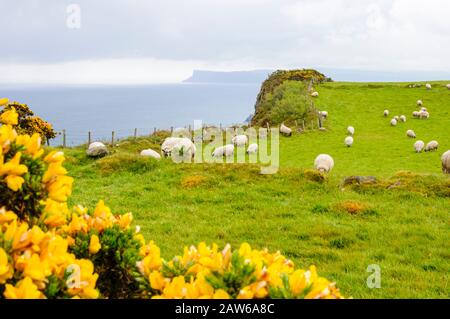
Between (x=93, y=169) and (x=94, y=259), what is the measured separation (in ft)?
72.6

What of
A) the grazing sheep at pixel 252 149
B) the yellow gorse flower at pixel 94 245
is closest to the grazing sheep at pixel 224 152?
the grazing sheep at pixel 252 149

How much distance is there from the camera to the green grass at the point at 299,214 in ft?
40.7

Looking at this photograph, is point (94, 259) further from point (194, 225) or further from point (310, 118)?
point (310, 118)

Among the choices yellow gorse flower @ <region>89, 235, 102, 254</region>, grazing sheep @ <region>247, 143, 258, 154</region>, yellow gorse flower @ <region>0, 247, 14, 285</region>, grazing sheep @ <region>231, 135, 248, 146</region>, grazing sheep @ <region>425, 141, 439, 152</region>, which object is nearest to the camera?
yellow gorse flower @ <region>0, 247, 14, 285</region>

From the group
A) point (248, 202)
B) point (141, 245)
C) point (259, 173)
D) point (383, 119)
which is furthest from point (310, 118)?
point (141, 245)

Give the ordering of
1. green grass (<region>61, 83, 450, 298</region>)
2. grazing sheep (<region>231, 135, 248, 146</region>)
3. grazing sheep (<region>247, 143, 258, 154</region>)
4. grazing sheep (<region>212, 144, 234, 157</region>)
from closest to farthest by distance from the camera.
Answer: green grass (<region>61, 83, 450, 298</region>) → grazing sheep (<region>212, 144, 234, 157</region>) → grazing sheep (<region>247, 143, 258, 154</region>) → grazing sheep (<region>231, 135, 248, 146</region>)

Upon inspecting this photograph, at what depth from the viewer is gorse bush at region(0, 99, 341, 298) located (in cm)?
323

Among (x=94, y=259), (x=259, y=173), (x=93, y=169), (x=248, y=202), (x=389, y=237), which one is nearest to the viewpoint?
(x=94, y=259)

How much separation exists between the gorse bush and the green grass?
716 cm

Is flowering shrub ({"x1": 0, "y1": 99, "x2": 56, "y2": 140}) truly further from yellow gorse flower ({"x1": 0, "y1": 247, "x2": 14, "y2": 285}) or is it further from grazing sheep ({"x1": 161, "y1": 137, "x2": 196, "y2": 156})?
yellow gorse flower ({"x1": 0, "y1": 247, "x2": 14, "y2": 285})

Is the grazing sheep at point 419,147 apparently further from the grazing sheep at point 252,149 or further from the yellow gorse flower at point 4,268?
the yellow gorse flower at point 4,268

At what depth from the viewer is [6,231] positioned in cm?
329

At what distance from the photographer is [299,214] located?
57.2 ft

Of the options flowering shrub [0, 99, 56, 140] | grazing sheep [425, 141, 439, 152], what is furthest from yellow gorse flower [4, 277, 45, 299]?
grazing sheep [425, 141, 439, 152]
